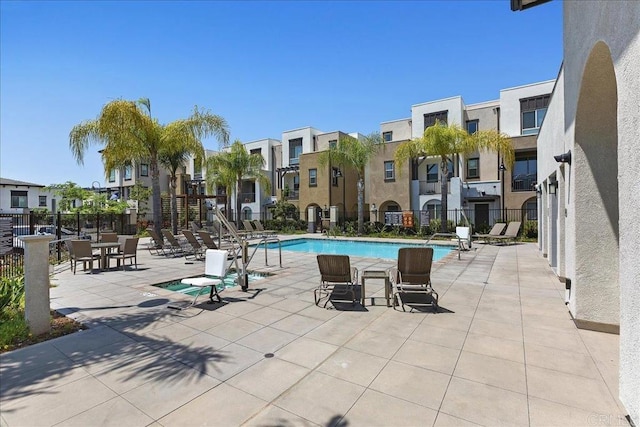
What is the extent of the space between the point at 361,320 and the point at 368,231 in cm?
1847

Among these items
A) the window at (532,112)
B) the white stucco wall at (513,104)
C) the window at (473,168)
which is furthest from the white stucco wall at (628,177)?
the window at (532,112)

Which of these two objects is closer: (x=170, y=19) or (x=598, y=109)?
(x=598, y=109)

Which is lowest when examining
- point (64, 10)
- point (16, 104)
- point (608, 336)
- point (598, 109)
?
point (608, 336)

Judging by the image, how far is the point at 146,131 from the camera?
49.3 ft

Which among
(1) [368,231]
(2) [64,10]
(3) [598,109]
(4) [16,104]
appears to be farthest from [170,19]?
(1) [368,231]

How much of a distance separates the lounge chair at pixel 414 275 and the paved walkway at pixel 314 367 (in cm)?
50

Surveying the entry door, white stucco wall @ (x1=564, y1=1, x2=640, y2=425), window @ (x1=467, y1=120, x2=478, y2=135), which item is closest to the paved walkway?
white stucco wall @ (x1=564, y1=1, x2=640, y2=425)

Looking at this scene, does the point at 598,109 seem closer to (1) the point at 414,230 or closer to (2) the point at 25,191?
(1) the point at 414,230

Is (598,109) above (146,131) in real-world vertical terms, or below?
below

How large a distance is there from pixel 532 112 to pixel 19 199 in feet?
174

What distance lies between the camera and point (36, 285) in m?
4.79

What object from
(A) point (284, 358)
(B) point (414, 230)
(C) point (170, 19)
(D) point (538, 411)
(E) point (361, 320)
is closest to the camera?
(D) point (538, 411)

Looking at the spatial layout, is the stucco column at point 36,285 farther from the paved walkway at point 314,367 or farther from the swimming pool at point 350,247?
the swimming pool at point 350,247

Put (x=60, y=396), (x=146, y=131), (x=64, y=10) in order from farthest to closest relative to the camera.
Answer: (x=146, y=131) → (x=64, y=10) → (x=60, y=396)
